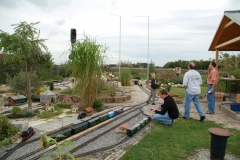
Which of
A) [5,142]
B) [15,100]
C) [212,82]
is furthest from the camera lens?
[15,100]

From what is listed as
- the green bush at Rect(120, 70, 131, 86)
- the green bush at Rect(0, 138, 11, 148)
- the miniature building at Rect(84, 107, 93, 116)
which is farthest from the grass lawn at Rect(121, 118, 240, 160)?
the green bush at Rect(120, 70, 131, 86)

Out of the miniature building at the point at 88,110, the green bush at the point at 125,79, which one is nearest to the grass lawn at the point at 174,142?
the miniature building at the point at 88,110

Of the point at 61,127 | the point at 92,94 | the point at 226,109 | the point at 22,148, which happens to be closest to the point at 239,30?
the point at 226,109

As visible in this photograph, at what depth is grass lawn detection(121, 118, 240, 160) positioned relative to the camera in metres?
3.80

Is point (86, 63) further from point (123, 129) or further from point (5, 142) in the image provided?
point (5, 142)

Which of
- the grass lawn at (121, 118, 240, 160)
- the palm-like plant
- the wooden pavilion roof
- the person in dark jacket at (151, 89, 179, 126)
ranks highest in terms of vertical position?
the wooden pavilion roof

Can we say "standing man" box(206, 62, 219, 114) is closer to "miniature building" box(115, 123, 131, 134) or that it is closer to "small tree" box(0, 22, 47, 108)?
"miniature building" box(115, 123, 131, 134)

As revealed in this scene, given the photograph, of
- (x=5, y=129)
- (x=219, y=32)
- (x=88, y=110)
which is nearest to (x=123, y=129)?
(x=88, y=110)

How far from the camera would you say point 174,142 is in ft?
14.7

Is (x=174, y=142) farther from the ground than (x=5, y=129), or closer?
closer

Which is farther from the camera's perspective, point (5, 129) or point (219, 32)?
point (219, 32)

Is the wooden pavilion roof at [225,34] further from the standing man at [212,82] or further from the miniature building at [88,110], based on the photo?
the miniature building at [88,110]

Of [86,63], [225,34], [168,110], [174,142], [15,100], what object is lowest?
[174,142]

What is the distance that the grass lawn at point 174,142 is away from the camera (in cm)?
380
